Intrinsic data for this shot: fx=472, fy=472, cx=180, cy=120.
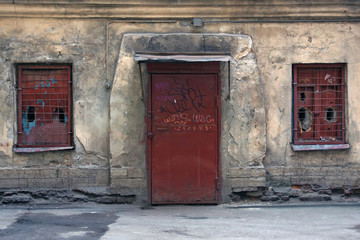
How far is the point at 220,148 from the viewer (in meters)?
7.46

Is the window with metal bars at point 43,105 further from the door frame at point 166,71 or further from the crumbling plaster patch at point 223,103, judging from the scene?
the door frame at point 166,71

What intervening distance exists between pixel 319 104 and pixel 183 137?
91.3 inches

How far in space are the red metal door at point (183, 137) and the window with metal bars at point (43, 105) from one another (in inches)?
55.2

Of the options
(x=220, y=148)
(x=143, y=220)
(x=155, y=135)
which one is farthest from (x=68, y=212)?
(x=220, y=148)

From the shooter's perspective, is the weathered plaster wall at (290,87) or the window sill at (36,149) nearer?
the window sill at (36,149)

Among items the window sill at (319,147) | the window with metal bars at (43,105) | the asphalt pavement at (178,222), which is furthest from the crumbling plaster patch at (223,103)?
the window with metal bars at (43,105)

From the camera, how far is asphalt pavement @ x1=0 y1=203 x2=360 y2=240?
225 inches

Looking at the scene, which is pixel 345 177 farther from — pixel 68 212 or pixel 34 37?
pixel 34 37

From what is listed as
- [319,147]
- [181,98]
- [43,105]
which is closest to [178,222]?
[181,98]

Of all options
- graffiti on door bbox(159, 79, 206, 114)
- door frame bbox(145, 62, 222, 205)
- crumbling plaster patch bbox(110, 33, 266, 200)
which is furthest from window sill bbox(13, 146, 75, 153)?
graffiti on door bbox(159, 79, 206, 114)

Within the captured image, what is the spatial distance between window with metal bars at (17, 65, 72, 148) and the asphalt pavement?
1.07 metres

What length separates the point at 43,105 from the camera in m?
7.46

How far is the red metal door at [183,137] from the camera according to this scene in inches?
289

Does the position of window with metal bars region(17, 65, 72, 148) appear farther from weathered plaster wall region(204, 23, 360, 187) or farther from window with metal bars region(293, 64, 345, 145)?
window with metal bars region(293, 64, 345, 145)
